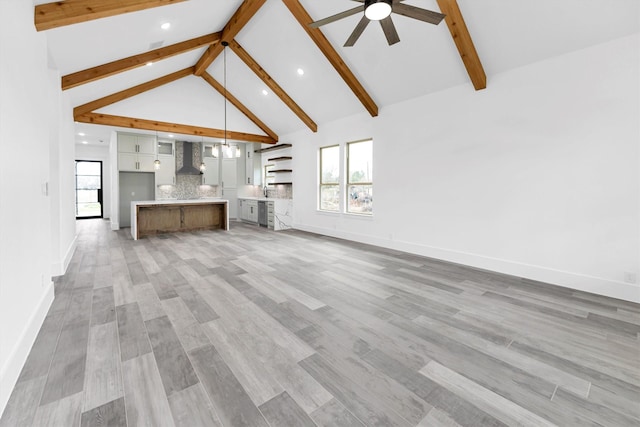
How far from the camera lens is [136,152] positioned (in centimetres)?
837

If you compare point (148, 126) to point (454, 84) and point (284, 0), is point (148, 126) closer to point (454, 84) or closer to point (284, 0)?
point (284, 0)

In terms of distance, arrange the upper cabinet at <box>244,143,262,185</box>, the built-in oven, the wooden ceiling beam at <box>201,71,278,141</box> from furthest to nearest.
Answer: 1. the upper cabinet at <box>244,143,262,185</box>
2. the built-in oven
3. the wooden ceiling beam at <box>201,71,278,141</box>

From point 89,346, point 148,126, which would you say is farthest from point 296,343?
point 148,126

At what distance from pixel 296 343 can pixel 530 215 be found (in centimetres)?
353

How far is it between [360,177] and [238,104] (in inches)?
176

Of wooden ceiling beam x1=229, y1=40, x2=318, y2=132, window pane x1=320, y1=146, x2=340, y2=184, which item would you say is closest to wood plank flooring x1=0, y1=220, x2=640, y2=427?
window pane x1=320, y1=146, x2=340, y2=184

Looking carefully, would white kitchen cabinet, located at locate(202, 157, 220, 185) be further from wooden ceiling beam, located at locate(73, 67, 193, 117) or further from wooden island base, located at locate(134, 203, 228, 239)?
wooden ceiling beam, located at locate(73, 67, 193, 117)

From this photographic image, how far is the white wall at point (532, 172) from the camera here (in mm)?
3197

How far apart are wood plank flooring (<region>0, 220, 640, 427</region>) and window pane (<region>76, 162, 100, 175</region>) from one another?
383 inches

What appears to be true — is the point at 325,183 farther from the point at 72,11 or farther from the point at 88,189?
the point at 88,189

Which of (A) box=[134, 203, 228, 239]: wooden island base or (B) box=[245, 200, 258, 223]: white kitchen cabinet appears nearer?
(A) box=[134, 203, 228, 239]: wooden island base

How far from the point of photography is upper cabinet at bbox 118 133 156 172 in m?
8.16

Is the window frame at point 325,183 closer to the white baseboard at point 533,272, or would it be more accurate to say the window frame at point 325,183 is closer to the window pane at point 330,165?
the window pane at point 330,165

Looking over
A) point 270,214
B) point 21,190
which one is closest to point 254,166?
point 270,214
